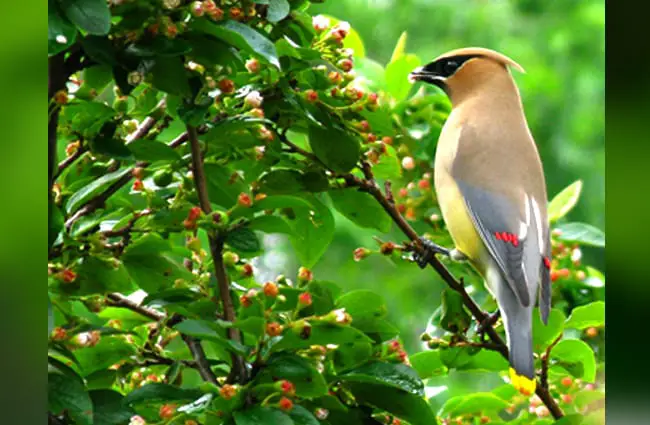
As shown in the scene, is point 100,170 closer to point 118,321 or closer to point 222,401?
point 118,321

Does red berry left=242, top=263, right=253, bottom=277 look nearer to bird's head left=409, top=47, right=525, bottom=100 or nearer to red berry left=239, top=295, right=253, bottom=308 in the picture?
red berry left=239, top=295, right=253, bottom=308

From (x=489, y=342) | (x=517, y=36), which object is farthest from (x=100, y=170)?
(x=517, y=36)

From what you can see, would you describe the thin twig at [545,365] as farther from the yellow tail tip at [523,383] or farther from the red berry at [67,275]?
the red berry at [67,275]

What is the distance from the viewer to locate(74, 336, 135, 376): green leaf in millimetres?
914

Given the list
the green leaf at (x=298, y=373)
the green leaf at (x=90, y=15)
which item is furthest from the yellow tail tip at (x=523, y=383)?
the green leaf at (x=90, y=15)

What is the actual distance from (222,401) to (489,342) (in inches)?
13.7

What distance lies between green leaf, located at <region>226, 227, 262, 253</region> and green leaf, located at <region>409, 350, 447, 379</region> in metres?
0.29

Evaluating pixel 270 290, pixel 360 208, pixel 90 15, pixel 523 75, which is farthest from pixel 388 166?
pixel 523 75

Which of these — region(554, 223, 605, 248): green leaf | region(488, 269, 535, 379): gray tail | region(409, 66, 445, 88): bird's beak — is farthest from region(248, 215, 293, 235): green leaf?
region(554, 223, 605, 248): green leaf

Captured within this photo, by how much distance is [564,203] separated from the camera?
1.36 meters

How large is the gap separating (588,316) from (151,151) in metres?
0.45

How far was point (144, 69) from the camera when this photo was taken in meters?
0.84

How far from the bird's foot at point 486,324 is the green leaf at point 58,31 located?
0.51 meters

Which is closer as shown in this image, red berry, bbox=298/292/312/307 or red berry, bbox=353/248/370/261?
red berry, bbox=298/292/312/307
